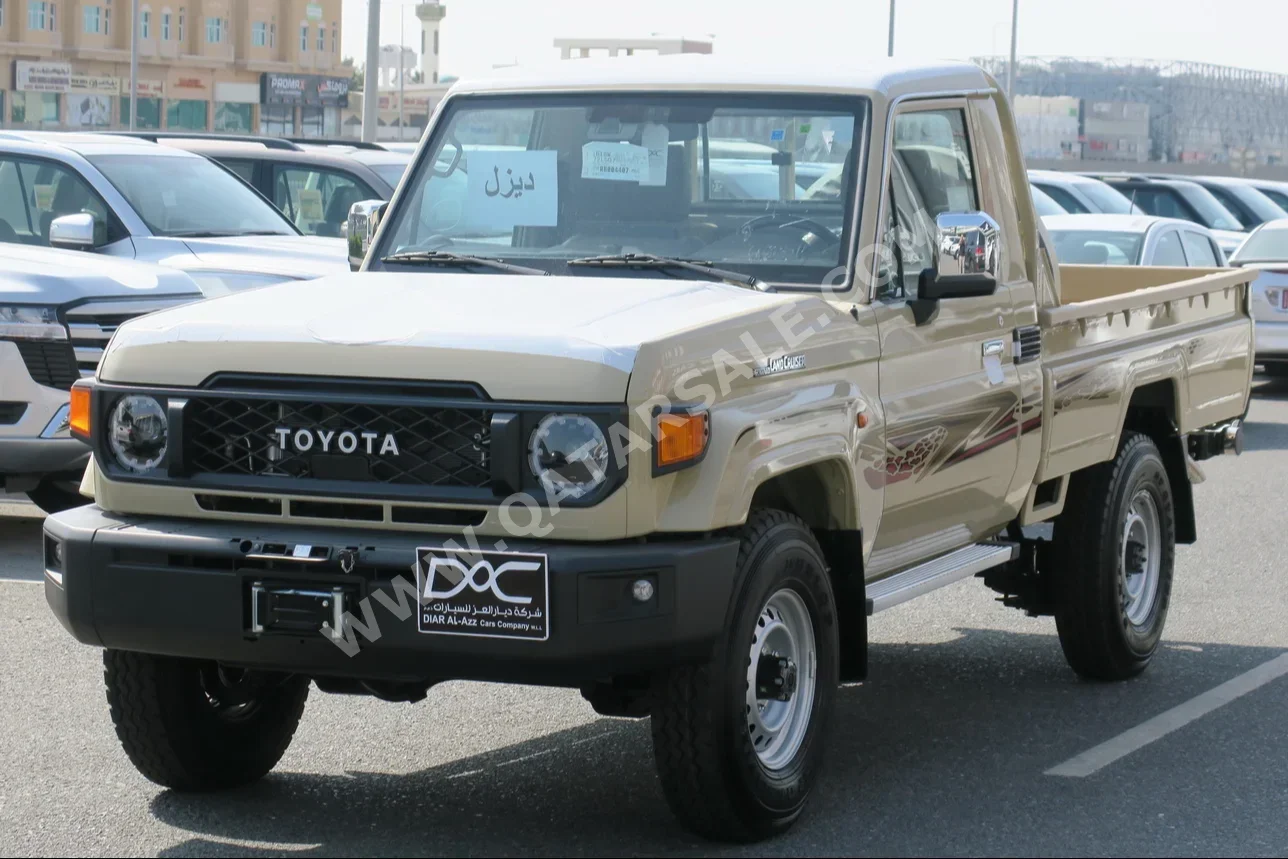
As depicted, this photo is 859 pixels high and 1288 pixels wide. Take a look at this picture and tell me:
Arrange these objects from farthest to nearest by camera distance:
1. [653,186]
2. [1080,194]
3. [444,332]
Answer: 1. [1080,194]
2. [653,186]
3. [444,332]

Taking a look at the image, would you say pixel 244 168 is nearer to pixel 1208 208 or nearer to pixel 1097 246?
pixel 1097 246

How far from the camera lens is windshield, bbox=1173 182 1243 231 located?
83.9 feet

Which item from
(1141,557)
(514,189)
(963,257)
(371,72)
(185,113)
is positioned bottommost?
(1141,557)

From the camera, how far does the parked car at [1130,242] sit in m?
15.8

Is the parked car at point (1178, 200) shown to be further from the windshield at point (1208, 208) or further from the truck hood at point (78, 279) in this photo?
the truck hood at point (78, 279)

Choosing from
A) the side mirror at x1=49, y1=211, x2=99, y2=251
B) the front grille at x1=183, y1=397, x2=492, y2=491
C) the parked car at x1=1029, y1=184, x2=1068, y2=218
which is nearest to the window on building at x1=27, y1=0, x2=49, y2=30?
the parked car at x1=1029, y1=184, x2=1068, y2=218

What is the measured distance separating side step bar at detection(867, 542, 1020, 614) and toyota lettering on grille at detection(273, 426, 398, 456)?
157cm

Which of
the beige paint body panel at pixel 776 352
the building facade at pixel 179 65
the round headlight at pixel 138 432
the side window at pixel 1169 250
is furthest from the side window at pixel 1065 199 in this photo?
the building facade at pixel 179 65

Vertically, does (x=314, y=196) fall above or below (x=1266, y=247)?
above

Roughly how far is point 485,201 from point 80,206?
6327 mm

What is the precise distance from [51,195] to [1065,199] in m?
15.6

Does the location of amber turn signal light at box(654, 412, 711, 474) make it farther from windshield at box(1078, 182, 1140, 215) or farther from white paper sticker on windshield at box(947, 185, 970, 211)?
windshield at box(1078, 182, 1140, 215)

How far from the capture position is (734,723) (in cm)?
487

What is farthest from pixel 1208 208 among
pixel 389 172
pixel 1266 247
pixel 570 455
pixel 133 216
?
pixel 570 455
